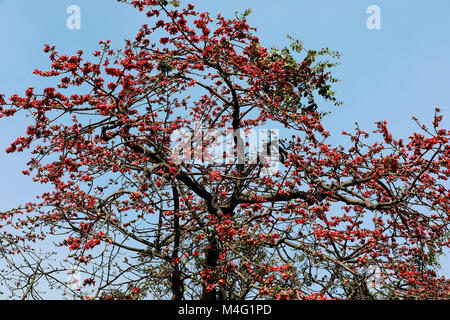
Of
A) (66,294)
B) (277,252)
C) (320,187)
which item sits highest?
(320,187)

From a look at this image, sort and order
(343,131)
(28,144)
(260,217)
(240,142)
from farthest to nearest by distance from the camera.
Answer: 1. (240,142)
2. (343,131)
3. (260,217)
4. (28,144)

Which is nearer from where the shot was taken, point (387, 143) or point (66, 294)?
point (66, 294)

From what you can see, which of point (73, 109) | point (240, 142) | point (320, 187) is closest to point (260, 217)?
point (320, 187)

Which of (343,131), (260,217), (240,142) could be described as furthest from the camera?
(240,142)

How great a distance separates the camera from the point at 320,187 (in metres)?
8.99

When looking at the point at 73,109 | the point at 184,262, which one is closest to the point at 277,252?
the point at 184,262

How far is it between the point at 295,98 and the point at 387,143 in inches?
87.8

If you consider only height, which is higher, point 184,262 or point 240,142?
point 240,142

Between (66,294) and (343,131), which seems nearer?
(66,294)
